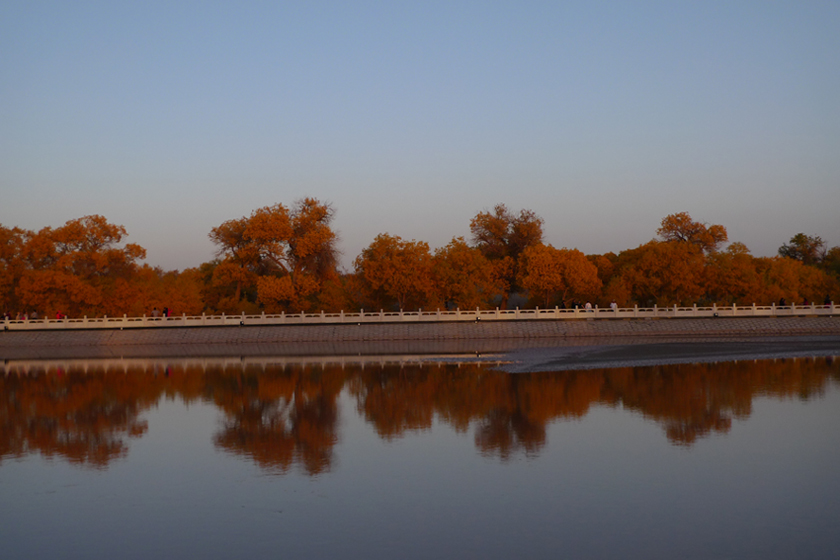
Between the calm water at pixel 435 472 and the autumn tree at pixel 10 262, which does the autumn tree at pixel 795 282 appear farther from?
the autumn tree at pixel 10 262

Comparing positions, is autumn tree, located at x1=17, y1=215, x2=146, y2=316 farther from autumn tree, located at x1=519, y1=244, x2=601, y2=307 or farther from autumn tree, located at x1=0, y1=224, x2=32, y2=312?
autumn tree, located at x1=519, y1=244, x2=601, y2=307

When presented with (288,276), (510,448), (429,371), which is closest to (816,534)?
(510,448)

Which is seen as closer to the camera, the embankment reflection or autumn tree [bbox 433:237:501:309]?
the embankment reflection

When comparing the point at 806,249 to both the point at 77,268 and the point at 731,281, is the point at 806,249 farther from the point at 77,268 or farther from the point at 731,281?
the point at 77,268

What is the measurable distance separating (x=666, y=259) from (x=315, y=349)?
29.9m

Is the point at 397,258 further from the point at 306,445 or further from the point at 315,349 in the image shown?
the point at 306,445

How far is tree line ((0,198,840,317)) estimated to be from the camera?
54562mm

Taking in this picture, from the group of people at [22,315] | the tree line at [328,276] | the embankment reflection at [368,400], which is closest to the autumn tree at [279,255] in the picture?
the tree line at [328,276]

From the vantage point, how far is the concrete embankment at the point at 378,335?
144ft

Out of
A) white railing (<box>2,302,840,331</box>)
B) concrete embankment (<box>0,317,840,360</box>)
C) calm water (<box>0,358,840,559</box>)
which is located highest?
white railing (<box>2,302,840,331</box>)

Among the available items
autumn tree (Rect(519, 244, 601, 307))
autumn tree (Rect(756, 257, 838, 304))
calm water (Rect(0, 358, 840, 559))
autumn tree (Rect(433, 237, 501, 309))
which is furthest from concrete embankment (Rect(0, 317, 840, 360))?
calm water (Rect(0, 358, 840, 559))

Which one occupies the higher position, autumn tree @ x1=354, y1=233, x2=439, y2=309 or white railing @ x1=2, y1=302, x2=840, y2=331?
autumn tree @ x1=354, y1=233, x2=439, y2=309

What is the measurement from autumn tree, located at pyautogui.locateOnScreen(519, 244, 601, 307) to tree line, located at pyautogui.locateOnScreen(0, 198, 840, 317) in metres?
0.08

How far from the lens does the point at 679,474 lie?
11.7m
